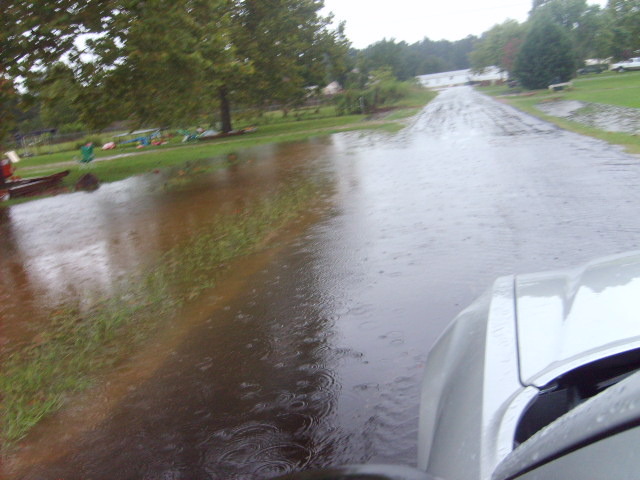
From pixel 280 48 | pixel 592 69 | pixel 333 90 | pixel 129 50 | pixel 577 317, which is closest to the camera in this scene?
pixel 577 317

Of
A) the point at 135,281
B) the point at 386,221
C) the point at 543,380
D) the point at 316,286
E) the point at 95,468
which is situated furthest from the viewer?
the point at 386,221

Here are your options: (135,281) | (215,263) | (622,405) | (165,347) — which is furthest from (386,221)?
(622,405)

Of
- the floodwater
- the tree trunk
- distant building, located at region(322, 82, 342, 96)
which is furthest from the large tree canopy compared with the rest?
distant building, located at region(322, 82, 342, 96)

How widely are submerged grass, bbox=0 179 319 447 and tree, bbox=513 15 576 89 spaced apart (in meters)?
40.1

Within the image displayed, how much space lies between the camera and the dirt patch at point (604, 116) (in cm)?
1706

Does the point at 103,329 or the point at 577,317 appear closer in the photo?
the point at 577,317

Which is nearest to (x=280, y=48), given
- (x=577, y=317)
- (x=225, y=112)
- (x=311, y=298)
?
(x=225, y=112)

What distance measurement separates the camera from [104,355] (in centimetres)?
563

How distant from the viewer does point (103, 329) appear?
20.6 ft

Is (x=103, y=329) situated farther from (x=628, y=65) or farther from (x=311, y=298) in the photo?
(x=628, y=65)

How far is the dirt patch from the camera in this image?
56.0 feet

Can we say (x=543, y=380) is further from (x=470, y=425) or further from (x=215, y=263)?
(x=215, y=263)

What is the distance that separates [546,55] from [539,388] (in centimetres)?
4699

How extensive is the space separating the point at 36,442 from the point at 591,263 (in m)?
3.79
